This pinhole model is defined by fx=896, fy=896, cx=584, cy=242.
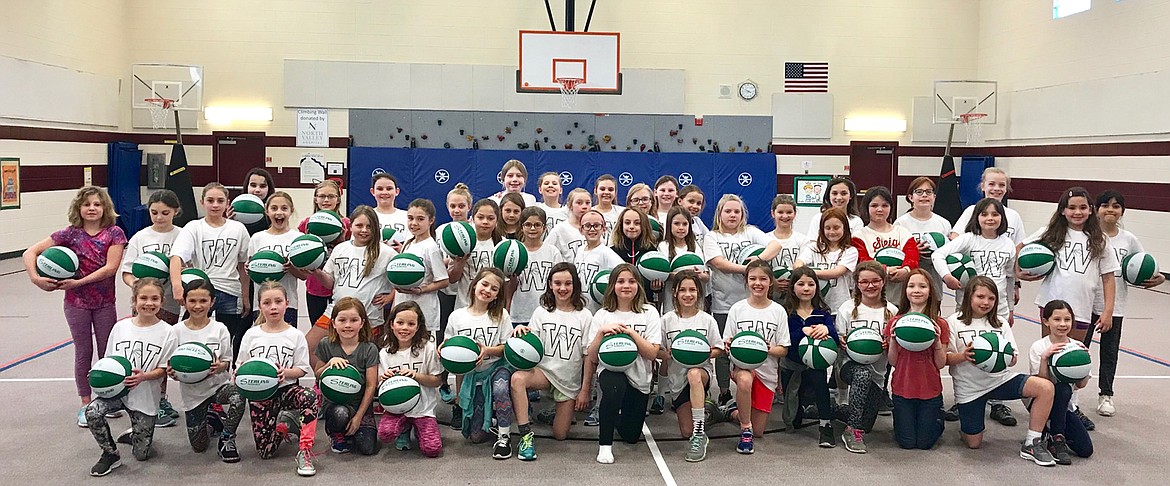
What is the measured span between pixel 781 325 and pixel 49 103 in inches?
517

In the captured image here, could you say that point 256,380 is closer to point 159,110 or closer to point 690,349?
point 690,349

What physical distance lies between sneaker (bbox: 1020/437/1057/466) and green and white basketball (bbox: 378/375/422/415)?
3.24 m

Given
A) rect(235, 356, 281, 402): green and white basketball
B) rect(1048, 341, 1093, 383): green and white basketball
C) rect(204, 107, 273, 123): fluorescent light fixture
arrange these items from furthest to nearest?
rect(204, 107, 273, 123): fluorescent light fixture, rect(1048, 341, 1093, 383): green and white basketball, rect(235, 356, 281, 402): green and white basketball

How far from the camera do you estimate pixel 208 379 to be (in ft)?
15.4

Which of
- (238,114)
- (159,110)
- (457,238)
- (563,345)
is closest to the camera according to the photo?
(563,345)

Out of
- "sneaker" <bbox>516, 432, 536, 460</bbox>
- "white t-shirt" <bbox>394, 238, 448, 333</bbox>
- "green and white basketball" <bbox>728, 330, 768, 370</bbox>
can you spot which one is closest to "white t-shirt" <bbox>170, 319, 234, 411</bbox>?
"white t-shirt" <bbox>394, 238, 448, 333</bbox>

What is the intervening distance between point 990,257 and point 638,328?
2.35 metres

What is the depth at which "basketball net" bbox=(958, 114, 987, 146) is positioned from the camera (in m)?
16.4

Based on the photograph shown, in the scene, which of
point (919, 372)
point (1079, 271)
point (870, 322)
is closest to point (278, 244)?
point (870, 322)

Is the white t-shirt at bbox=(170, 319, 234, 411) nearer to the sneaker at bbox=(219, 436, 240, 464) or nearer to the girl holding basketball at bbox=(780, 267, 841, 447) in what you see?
the sneaker at bbox=(219, 436, 240, 464)

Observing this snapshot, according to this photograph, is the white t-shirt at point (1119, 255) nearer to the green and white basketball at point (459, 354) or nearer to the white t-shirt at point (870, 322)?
the white t-shirt at point (870, 322)

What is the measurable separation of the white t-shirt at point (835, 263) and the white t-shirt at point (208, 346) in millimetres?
3386

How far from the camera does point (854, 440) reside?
4914mm

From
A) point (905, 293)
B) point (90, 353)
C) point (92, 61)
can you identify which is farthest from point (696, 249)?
point (92, 61)
